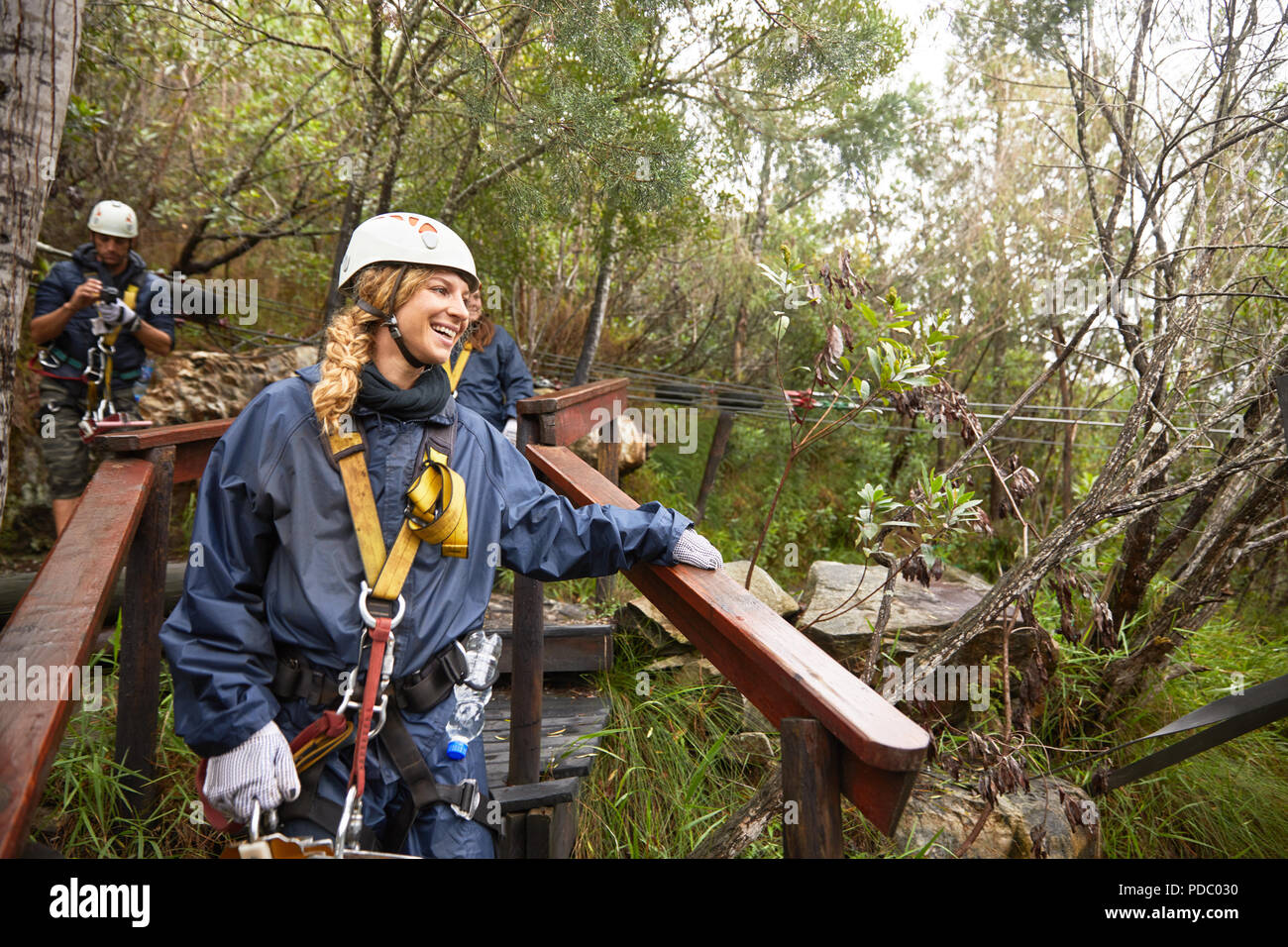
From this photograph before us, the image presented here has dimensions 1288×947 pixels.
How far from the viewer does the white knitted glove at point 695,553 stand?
216 cm

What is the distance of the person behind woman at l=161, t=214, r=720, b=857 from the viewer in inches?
70.7

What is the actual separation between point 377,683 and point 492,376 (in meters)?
3.68

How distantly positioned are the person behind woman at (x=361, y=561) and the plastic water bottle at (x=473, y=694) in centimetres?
5

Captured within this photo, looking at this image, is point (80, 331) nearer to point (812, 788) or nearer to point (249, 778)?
point (249, 778)

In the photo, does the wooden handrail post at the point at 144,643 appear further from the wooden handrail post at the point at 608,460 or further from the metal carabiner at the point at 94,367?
the metal carabiner at the point at 94,367

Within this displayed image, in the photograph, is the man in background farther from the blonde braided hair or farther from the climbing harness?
the climbing harness

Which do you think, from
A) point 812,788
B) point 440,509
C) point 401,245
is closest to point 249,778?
point 440,509

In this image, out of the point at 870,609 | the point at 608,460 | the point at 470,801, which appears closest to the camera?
the point at 470,801

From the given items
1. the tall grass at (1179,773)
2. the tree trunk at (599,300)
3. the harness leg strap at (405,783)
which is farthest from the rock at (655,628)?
the tree trunk at (599,300)

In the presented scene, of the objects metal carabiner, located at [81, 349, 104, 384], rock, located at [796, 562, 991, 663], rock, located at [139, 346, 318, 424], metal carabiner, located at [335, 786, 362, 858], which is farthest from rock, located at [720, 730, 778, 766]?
rock, located at [139, 346, 318, 424]

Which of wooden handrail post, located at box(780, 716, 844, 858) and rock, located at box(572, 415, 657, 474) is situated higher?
rock, located at box(572, 415, 657, 474)

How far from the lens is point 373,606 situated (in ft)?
6.22

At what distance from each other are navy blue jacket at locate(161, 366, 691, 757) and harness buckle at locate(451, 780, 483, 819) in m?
0.18
